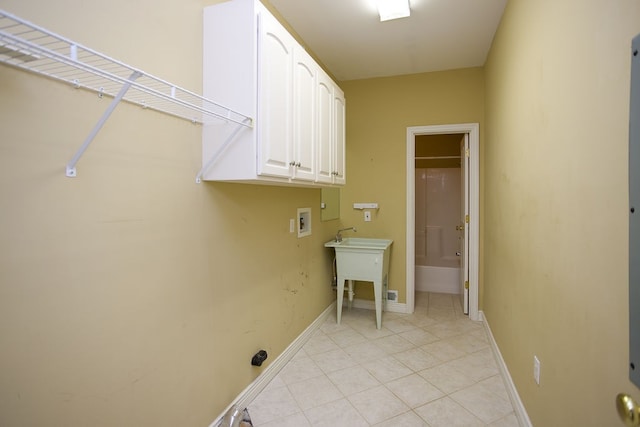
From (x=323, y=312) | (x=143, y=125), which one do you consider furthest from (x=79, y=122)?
(x=323, y=312)

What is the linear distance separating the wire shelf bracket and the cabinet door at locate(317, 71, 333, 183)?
1.11 meters

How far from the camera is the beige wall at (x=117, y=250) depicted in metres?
0.92

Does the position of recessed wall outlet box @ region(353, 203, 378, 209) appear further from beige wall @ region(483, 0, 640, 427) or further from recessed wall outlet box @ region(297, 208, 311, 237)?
beige wall @ region(483, 0, 640, 427)

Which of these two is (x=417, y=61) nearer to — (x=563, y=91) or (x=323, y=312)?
(x=563, y=91)

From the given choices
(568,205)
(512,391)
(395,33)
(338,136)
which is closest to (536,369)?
(512,391)

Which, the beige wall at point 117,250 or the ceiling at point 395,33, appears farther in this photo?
the ceiling at point 395,33

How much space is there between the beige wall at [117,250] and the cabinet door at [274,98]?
0.31 metres

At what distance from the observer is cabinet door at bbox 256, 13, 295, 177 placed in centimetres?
159

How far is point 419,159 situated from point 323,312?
2.92 metres

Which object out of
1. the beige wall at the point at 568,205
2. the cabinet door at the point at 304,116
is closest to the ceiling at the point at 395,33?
the beige wall at the point at 568,205

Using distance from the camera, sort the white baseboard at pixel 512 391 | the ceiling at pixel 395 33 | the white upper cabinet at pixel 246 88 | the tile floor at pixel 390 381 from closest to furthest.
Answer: the white upper cabinet at pixel 246 88
the white baseboard at pixel 512 391
the tile floor at pixel 390 381
the ceiling at pixel 395 33

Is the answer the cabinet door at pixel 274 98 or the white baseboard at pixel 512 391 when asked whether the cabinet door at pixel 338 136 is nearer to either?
the cabinet door at pixel 274 98

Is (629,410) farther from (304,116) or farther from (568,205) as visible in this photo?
(304,116)

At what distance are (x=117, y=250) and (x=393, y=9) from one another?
7.61ft
